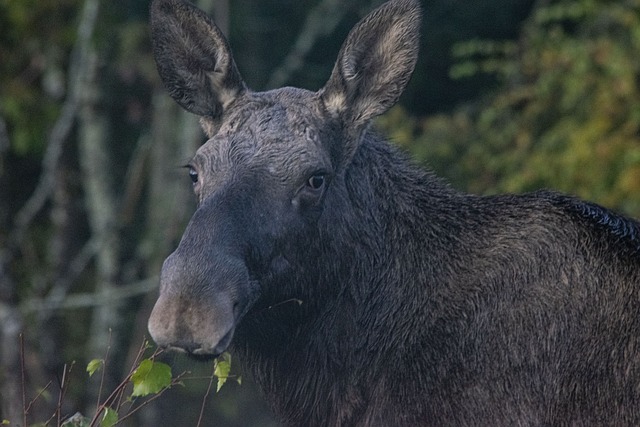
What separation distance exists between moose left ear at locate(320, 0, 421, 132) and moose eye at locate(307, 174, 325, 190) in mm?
425

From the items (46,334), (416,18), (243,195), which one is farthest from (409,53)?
(46,334)

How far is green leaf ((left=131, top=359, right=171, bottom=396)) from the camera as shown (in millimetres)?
5457

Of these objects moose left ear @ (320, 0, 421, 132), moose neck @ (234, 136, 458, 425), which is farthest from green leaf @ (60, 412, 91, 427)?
moose left ear @ (320, 0, 421, 132)

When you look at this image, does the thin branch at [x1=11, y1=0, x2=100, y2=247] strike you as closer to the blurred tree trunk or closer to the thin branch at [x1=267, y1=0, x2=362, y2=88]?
the blurred tree trunk

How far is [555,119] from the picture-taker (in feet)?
44.2

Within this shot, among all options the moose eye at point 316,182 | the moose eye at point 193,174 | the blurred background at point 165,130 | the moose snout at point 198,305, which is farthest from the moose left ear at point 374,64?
the blurred background at point 165,130

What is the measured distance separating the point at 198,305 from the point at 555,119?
896cm

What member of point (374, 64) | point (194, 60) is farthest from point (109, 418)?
point (374, 64)

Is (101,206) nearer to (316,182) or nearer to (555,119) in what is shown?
(555,119)

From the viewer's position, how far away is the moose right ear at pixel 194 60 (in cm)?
625

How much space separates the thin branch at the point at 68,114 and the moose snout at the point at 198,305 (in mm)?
8035

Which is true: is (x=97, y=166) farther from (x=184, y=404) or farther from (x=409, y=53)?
(x=409, y=53)

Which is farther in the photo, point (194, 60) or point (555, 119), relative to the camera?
point (555, 119)

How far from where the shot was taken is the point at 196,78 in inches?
251
